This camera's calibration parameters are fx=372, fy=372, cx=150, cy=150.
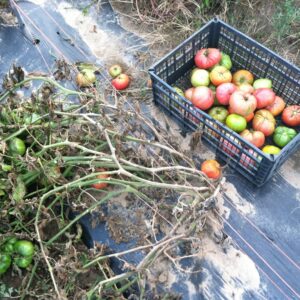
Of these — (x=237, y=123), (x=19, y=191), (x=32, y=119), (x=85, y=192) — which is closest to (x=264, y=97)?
(x=237, y=123)

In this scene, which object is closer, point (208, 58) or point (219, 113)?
point (219, 113)

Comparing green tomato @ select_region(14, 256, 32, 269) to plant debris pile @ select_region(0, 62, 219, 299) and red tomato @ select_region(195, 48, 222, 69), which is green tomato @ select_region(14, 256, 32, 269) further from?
red tomato @ select_region(195, 48, 222, 69)

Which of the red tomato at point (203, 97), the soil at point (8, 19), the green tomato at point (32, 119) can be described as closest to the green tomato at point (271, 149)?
the red tomato at point (203, 97)

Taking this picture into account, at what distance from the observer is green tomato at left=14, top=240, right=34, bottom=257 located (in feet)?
5.66

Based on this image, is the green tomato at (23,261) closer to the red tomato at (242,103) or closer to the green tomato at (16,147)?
the green tomato at (16,147)

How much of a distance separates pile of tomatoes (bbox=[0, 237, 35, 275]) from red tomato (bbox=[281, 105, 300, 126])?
149cm

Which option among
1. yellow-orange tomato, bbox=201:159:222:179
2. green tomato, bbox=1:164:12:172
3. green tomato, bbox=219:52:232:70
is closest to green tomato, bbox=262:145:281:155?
yellow-orange tomato, bbox=201:159:222:179

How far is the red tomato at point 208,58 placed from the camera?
86.0 inches

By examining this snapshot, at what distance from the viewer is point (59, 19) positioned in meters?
2.72

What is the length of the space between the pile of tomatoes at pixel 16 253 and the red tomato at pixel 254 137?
120 centimetres

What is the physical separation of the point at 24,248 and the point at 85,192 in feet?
1.28

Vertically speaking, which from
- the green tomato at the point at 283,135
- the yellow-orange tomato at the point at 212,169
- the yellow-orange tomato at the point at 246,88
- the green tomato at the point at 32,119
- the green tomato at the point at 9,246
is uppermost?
the yellow-orange tomato at the point at 246,88

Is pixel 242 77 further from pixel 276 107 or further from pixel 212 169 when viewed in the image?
pixel 212 169

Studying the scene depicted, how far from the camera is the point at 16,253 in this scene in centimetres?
176
